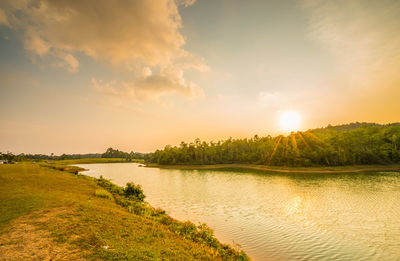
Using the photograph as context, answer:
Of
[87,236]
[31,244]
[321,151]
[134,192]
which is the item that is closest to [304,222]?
[87,236]

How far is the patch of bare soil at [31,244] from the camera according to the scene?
775 cm

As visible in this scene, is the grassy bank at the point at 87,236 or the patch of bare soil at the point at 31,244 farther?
the grassy bank at the point at 87,236

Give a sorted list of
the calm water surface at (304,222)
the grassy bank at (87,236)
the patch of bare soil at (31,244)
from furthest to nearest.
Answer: the calm water surface at (304,222) < the grassy bank at (87,236) < the patch of bare soil at (31,244)

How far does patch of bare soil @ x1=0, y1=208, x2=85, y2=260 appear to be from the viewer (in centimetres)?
775

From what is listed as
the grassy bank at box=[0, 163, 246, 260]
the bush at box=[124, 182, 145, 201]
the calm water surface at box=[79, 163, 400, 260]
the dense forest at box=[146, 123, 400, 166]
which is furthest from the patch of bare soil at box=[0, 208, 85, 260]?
the dense forest at box=[146, 123, 400, 166]

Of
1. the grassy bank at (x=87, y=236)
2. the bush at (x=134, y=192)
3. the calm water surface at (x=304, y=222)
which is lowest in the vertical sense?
the calm water surface at (x=304, y=222)

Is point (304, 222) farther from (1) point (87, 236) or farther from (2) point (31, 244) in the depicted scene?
(2) point (31, 244)

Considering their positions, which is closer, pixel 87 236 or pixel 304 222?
pixel 87 236

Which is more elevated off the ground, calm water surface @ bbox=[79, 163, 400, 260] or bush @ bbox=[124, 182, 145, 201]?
bush @ bbox=[124, 182, 145, 201]

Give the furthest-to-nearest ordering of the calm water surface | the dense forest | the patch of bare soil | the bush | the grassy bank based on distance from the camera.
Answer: the dense forest → the bush → the calm water surface → the grassy bank → the patch of bare soil

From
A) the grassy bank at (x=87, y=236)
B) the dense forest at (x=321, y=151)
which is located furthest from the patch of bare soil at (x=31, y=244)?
the dense forest at (x=321, y=151)

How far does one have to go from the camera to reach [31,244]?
8.64 meters

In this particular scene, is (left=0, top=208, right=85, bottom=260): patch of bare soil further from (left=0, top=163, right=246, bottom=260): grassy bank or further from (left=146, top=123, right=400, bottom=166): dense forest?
(left=146, top=123, right=400, bottom=166): dense forest

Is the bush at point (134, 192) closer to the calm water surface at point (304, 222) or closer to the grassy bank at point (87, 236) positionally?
the calm water surface at point (304, 222)
